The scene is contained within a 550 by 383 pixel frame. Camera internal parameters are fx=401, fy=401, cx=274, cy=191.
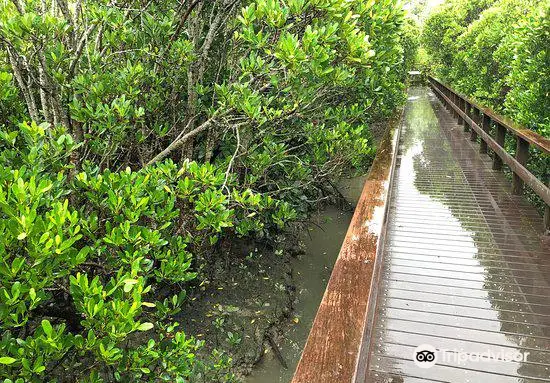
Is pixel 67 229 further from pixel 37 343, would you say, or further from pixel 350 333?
pixel 350 333

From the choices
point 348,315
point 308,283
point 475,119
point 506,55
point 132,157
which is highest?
point 506,55

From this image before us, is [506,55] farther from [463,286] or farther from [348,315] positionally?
[348,315]

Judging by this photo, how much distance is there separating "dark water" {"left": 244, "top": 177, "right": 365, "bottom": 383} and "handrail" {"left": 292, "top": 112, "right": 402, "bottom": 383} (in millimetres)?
1707

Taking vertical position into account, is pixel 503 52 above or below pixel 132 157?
above

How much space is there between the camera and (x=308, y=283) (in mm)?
5637

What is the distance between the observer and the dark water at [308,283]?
13.8 feet

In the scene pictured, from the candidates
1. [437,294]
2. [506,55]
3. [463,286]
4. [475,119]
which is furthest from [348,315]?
[475,119]

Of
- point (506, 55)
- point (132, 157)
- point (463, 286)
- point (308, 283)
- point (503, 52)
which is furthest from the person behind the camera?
point (503, 52)
